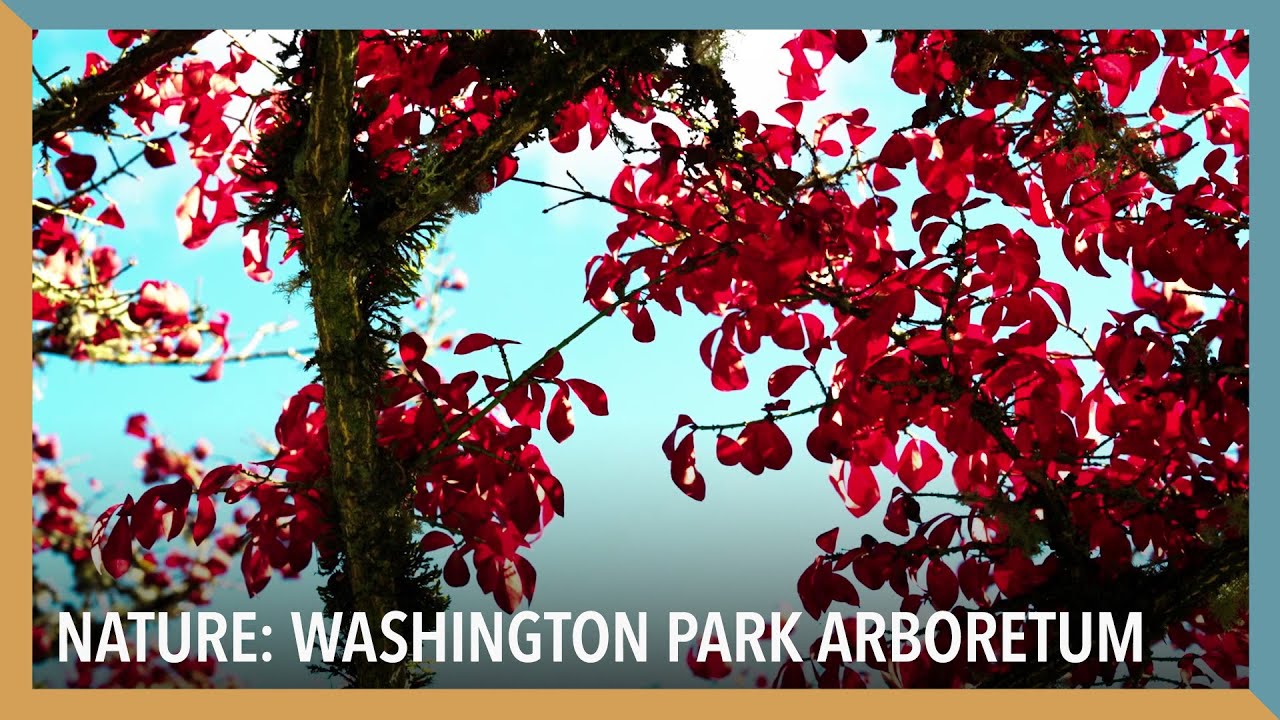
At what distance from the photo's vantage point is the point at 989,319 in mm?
1316

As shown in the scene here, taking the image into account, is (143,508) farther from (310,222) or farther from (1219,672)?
(1219,672)

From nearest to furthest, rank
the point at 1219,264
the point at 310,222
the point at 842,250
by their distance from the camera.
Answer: the point at 310,222, the point at 1219,264, the point at 842,250

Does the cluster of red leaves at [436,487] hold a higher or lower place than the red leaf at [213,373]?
lower

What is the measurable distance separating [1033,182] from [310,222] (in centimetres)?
104

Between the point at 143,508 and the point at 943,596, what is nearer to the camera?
the point at 143,508

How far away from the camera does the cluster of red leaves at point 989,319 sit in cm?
126

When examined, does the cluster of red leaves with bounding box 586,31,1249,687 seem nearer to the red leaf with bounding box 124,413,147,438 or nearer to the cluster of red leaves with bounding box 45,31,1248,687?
the cluster of red leaves with bounding box 45,31,1248,687

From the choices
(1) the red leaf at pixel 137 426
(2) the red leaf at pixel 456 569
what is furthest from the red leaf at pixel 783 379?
(1) the red leaf at pixel 137 426

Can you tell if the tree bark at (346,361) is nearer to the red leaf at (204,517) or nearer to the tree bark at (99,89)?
the red leaf at (204,517)

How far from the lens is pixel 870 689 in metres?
1.35

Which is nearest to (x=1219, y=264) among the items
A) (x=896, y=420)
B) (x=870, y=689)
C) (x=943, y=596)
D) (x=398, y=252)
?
(x=896, y=420)

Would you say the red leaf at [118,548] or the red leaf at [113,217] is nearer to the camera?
the red leaf at [118,548]

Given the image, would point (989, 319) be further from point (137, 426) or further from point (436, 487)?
point (137, 426)

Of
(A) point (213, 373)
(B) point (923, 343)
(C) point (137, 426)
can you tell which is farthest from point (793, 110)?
(C) point (137, 426)
